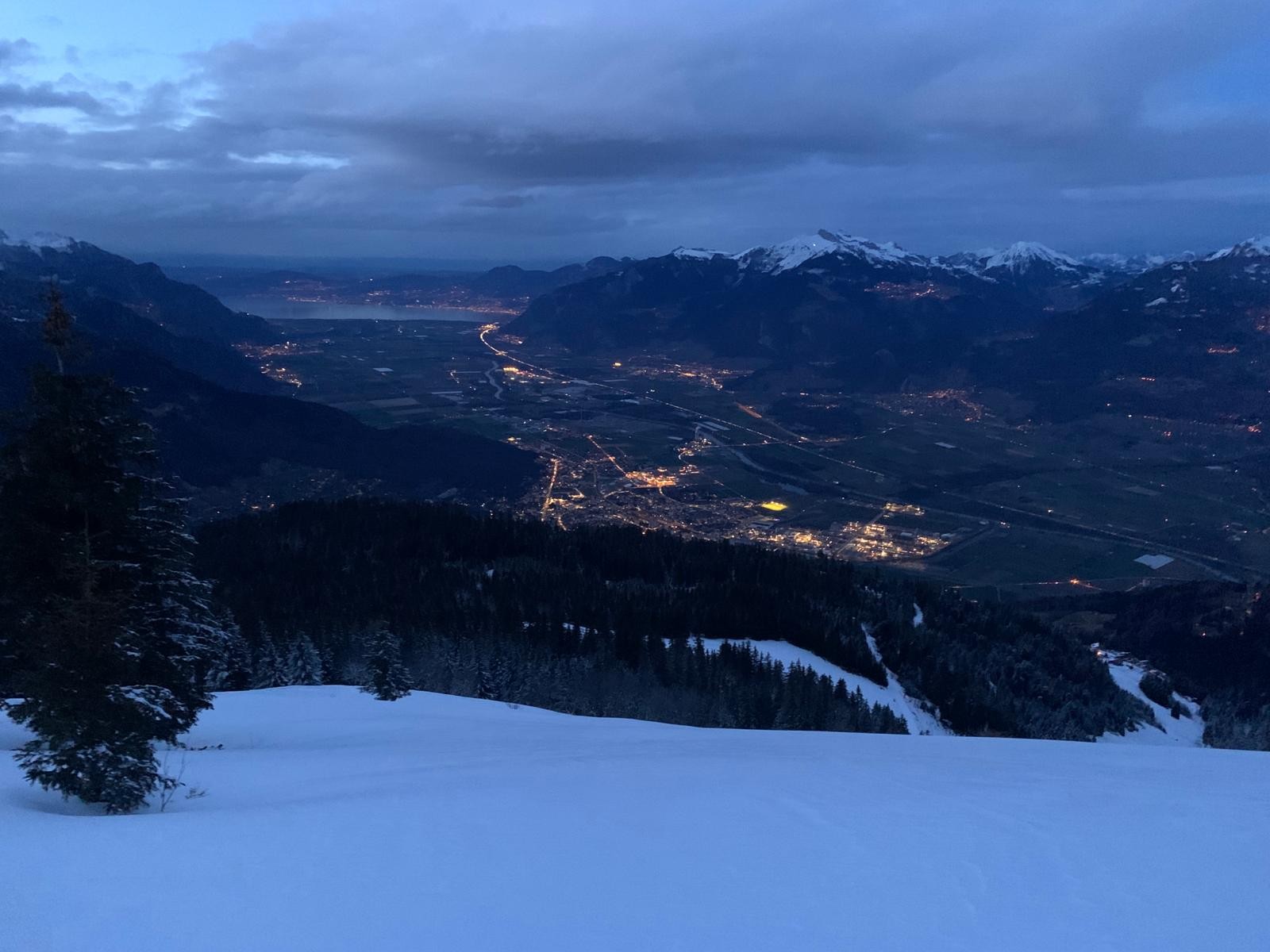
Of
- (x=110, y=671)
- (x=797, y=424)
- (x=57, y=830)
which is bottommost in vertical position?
(x=797, y=424)

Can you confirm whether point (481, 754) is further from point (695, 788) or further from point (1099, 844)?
point (1099, 844)

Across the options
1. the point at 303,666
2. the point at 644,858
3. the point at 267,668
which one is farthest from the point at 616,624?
the point at 644,858

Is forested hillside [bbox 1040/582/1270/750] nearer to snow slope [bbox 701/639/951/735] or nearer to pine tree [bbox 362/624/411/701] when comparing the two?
snow slope [bbox 701/639/951/735]

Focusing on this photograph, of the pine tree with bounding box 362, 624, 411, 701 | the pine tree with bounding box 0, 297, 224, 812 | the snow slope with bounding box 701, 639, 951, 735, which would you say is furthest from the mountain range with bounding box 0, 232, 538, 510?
the pine tree with bounding box 0, 297, 224, 812

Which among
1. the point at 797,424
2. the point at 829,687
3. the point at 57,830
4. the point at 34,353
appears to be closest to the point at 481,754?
the point at 57,830

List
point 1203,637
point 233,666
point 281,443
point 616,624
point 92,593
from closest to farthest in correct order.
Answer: point 92,593 → point 233,666 → point 616,624 → point 1203,637 → point 281,443

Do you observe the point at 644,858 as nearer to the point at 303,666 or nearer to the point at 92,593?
the point at 92,593
